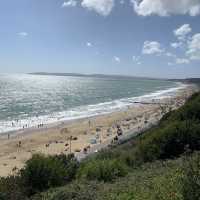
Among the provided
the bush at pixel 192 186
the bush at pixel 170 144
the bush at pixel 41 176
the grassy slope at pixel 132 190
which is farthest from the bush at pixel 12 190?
the bush at pixel 192 186

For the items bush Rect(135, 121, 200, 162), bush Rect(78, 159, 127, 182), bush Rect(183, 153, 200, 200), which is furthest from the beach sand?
bush Rect(183, 153, 200, 200)

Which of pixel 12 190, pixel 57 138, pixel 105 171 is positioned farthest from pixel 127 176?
pixel 57 138

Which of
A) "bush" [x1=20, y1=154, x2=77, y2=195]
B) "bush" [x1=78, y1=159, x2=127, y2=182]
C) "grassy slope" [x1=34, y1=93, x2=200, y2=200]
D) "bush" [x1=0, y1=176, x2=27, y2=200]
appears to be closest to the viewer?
"grassy slope" [x1=34, y1=93, x2=200, y2=200]

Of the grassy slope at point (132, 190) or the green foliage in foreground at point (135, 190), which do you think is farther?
the grassy slope at point (132, 190)

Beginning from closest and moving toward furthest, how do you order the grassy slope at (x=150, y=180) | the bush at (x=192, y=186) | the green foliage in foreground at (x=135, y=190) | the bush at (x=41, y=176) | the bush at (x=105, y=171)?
the bush at (x=192, y=186), the green foliage in foreground at (x=135, y=190), the grassy slope at (x=150, y=180), the bush at (x=105, y=171), the bush at (x=41, y=176)

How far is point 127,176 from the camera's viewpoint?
12562mm

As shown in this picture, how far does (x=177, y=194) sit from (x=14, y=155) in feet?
Answer: 97.3

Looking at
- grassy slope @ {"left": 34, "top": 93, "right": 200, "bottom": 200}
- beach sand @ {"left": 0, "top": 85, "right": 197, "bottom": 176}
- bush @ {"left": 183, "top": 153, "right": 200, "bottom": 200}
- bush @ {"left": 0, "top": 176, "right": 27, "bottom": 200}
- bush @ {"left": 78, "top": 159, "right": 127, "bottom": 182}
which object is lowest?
beach sand @ {"left": 0, "top": 85, "right": 197, "bottom": 176}

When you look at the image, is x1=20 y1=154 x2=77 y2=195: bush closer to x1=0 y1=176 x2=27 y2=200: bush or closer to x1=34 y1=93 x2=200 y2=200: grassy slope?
x1=0 y1=176 x2=27 y2=200: bush

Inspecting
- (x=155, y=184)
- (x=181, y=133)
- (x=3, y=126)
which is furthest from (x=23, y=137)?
(x=155, y=184)

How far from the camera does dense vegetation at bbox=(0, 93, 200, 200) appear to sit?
825 cm

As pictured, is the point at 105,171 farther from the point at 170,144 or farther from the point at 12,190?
the point at 170,144

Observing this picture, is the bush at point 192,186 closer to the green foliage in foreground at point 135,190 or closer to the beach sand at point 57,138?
the green foliage in foreground at point 135,190

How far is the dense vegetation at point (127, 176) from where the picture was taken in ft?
27.1
